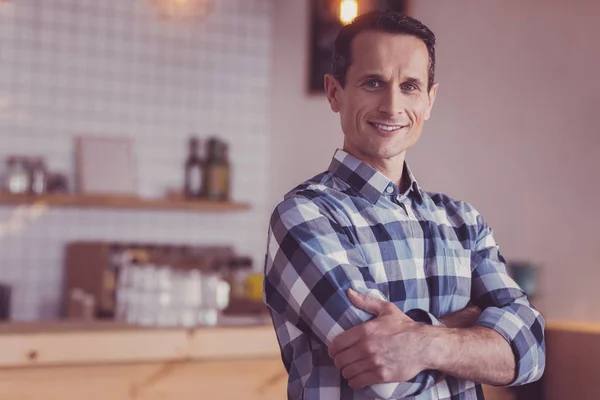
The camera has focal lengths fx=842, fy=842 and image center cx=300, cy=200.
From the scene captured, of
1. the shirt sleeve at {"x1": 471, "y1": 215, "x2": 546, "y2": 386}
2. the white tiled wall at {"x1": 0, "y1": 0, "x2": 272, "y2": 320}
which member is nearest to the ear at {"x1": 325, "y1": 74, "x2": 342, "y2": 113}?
the shirt sleeve at {"x1": 471, "y1": 215, "x2": 546, "y2": 386}

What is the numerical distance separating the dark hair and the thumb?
0.41 m

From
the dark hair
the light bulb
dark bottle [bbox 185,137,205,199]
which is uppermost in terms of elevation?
the light bulb

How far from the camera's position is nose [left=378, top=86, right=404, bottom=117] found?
145cm

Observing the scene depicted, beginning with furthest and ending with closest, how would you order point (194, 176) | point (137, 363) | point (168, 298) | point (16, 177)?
point (194, 176) → point (16, 177) → point (168, 298) → point (137, 363)

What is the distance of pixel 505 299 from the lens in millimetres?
1535

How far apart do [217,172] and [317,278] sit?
3.38 m

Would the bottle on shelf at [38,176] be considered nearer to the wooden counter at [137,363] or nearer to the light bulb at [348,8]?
the wooden counter at [137,363]

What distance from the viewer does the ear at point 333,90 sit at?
1.54 m

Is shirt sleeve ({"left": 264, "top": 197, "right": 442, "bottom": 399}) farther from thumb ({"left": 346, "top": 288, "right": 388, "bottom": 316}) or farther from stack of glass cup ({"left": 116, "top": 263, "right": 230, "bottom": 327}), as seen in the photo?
stack of glass cup ({"left": 116, "top": 263, "right": 230, "bottom": 327})

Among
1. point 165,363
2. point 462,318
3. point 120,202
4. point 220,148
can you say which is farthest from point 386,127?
point 220,148

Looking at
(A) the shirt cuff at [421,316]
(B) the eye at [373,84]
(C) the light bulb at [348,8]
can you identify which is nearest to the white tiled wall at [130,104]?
(C) the light bulb at [348,8]

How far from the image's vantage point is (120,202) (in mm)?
4309

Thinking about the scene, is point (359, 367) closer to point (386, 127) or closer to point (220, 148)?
point (386, 127)

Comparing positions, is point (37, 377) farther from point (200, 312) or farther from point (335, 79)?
point (335, 79)
